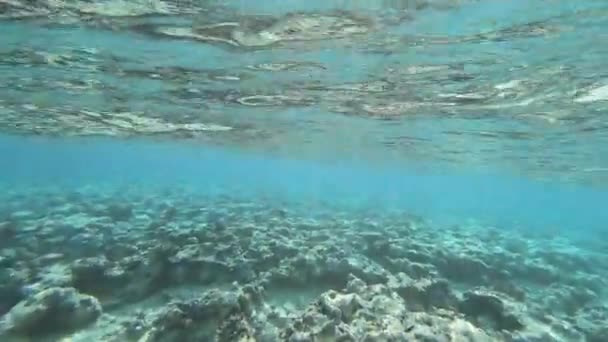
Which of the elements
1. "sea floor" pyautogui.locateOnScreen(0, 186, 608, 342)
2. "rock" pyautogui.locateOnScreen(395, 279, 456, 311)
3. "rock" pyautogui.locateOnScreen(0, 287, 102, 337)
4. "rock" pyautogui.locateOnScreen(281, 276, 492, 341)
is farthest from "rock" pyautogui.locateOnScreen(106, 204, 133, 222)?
"rock" pyautogui.locateOnScreen(281, 276, 492, 341)

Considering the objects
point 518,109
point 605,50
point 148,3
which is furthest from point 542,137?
point 148,3

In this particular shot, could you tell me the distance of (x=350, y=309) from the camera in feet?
26.2

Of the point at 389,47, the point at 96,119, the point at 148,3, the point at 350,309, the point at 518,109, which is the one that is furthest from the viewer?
the point at 96,119

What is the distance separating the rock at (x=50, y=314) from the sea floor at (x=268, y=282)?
2 cm

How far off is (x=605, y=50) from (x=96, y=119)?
24.2 m

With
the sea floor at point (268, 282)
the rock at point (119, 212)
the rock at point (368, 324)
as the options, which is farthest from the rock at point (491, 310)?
the rock at point (119, 212)

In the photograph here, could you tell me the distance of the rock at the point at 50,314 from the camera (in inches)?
297

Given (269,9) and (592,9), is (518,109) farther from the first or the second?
(269,9)

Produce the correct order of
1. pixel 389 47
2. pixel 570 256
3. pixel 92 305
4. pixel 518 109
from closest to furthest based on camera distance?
1. pixel 92 305
2. pixel 389 47
3. pixel 518 109
4. pixel 570 256

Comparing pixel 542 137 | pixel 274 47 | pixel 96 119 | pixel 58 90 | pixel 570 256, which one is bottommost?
pixel 570 256

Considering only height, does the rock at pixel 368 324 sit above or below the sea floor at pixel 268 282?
above

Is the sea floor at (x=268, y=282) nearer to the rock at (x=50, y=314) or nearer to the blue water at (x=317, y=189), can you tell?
the rock at (x=50, y=314)

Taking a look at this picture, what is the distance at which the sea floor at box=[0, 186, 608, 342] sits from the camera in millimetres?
7645

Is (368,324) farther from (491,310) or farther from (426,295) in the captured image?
(491,310)
